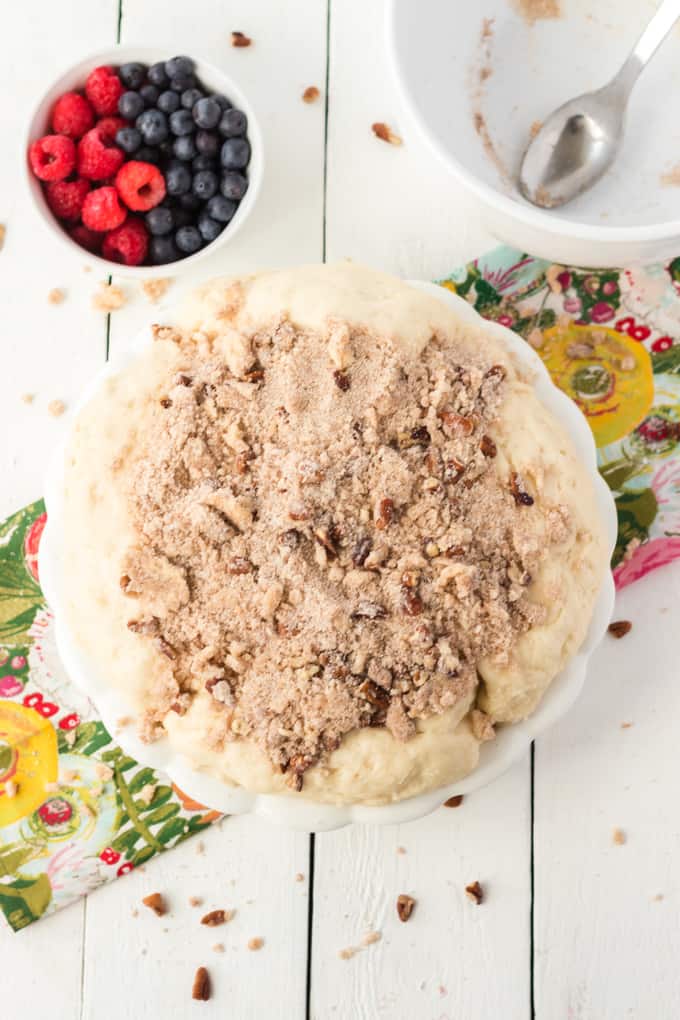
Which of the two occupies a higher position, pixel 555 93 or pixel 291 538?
pixel 555 93

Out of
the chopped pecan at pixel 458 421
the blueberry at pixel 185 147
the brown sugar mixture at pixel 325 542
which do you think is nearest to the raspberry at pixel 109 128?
the blueberry at pixel 185 147

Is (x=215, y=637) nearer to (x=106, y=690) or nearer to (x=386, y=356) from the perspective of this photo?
(x=106, y=690)

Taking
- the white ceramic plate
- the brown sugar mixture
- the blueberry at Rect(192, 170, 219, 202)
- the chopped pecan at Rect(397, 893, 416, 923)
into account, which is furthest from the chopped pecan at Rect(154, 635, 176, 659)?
the blueberry at Rect(192, 170, 219, 202)

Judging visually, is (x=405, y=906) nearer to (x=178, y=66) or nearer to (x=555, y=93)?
(x=555, y=93)

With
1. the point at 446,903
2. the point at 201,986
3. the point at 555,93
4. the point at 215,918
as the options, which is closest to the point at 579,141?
the point at 555,93

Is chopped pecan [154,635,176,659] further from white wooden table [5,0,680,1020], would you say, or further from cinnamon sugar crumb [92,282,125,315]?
cinnamon sugar crumb [92,282,125,315]
